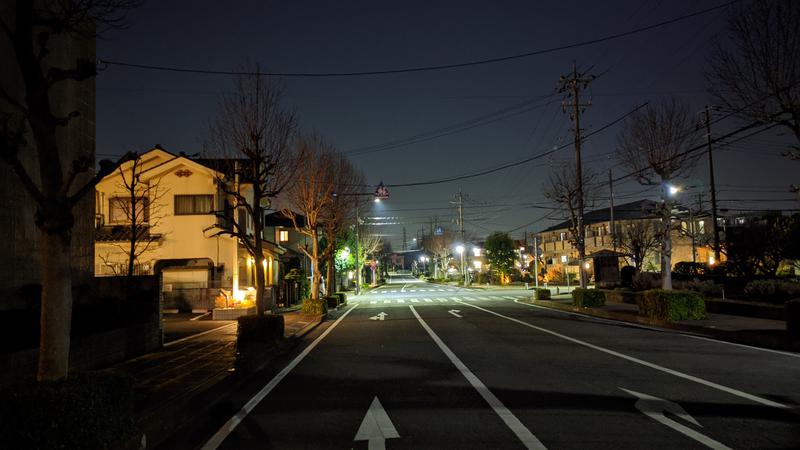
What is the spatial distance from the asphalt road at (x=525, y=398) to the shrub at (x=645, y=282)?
18.8 metres

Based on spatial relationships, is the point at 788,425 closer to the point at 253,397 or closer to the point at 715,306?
the point at 253,397

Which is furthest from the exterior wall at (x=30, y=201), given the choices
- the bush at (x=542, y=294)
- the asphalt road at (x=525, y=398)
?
the bush at (x=542, y=294)

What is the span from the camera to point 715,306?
21094 millimetres

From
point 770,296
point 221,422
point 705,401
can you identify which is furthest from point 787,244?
point 221,422

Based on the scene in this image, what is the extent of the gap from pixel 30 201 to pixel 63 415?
697cm

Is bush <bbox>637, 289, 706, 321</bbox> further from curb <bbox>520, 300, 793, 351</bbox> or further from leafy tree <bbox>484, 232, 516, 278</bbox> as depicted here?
leafy tree <bbox>484, 232, 516, 278</bbox>

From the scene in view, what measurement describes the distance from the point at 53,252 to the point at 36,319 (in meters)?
4.79

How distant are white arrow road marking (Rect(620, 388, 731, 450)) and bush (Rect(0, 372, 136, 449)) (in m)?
5.88

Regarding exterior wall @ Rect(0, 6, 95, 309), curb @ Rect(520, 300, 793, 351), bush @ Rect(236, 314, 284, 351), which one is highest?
exterior wall @ Rect(0, 6, 95, 309)

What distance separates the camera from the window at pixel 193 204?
30.0 metres

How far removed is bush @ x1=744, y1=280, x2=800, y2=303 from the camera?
779 inches

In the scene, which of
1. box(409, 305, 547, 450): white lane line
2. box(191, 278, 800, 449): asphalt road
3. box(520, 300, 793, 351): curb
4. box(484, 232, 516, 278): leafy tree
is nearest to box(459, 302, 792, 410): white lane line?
box(191, 278, 800, 449): asphalt road

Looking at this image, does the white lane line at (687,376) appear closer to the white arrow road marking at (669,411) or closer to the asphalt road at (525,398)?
the asphalt road at (525,398)

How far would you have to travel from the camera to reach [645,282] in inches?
1277
